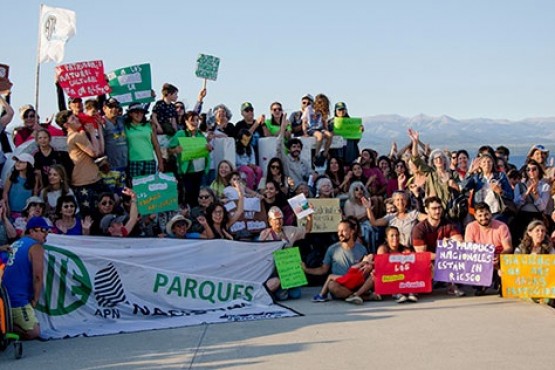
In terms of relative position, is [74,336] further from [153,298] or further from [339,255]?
[339,255]

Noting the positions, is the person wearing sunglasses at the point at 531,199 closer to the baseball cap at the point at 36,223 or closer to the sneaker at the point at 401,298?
the sneaker at the point at 401,298

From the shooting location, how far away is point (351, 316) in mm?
9250

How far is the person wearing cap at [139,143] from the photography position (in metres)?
11.3

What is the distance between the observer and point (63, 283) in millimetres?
9141

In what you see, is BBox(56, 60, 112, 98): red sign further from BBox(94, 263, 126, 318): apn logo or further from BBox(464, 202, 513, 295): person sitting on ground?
BBox(464, 202, 513, 295): person sitting on ground

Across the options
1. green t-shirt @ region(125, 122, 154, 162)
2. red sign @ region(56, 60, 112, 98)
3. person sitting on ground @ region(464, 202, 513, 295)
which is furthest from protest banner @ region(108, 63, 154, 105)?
person sitting on ground @ region(464, 202, 513, 295)

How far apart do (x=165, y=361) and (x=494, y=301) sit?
4.54 m

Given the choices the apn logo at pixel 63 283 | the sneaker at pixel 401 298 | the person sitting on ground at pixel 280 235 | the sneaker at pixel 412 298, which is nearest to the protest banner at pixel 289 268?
the person sitting on ground at pixel 280 235

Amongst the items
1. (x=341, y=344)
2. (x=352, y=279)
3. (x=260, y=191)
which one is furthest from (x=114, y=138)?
(x=341, y=344)

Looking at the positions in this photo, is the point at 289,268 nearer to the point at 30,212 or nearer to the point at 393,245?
the point at 393,245

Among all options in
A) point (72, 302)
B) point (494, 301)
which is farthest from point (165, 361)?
point (494, 301)

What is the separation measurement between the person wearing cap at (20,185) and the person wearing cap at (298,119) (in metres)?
4.98

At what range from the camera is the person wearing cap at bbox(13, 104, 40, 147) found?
1094cm

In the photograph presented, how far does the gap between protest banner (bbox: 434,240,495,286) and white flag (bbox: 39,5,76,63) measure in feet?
22.6
